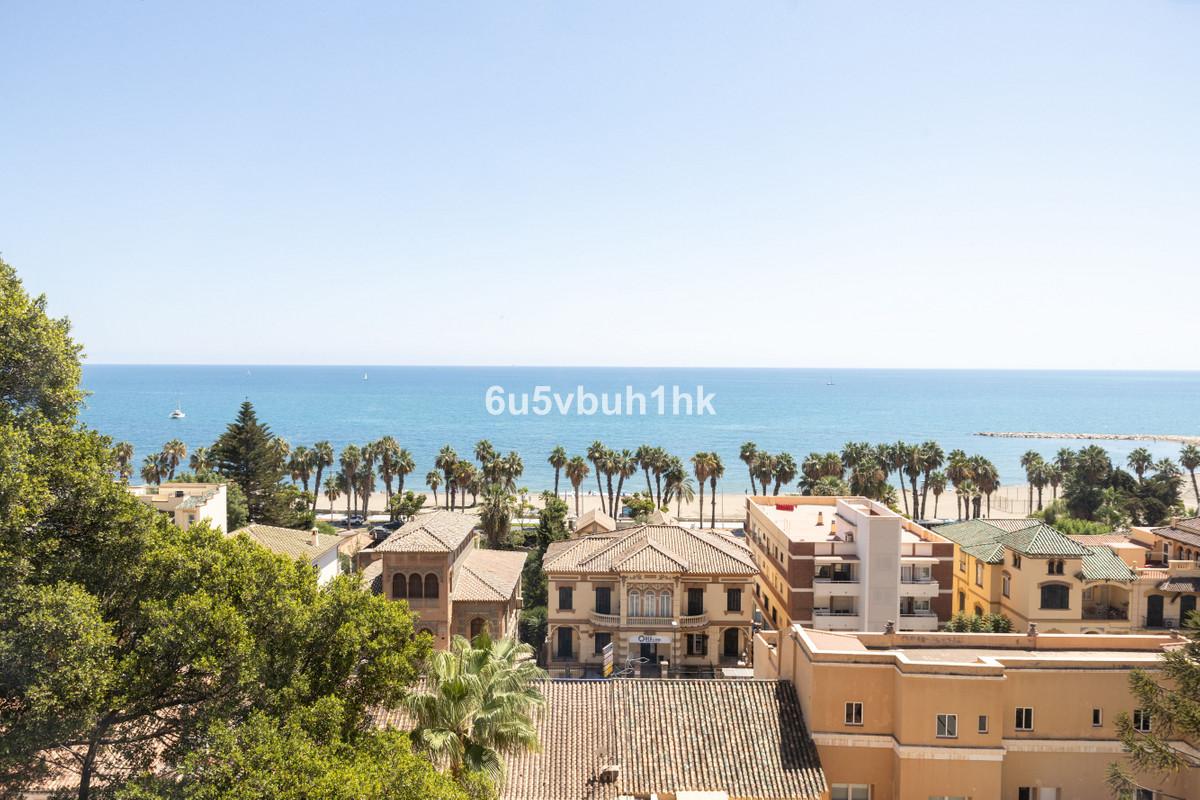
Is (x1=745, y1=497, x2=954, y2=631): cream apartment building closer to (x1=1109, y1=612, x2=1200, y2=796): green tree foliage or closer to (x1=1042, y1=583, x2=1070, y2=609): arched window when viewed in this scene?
(x1=1042, y1=583, x2=1070, y2=609): arched window

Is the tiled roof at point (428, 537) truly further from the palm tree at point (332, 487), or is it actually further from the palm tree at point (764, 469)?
the palm tree at point (332, 487)

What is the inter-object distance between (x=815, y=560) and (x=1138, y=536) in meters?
23.2

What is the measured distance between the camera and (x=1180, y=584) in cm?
3919

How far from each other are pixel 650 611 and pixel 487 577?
9238 mm

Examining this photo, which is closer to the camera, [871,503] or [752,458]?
[871,503]

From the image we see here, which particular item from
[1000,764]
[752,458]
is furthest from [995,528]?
[752,458]

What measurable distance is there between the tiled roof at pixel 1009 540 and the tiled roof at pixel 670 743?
22.8 m

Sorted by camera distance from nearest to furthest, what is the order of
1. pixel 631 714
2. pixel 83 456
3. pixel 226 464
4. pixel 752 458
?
pixel 83 456
pixel 631 714
pixel 226 464
pixel 752 458

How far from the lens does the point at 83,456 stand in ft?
47.2

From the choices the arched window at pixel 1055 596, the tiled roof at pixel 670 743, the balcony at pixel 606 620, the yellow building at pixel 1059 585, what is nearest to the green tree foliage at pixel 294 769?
the tiled roof at pixel 670 743

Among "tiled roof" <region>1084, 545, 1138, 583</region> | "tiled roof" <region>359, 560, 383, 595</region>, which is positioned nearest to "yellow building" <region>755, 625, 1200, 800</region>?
"tiled roof" <region>1084, 545, 1138, 583</region>

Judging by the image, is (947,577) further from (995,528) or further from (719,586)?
(719,586)

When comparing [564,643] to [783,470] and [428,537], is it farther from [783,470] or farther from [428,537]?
[783,470]

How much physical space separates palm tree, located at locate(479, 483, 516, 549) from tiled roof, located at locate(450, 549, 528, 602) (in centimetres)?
1043
